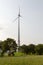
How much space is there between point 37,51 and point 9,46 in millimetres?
15814

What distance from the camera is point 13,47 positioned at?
10294cm

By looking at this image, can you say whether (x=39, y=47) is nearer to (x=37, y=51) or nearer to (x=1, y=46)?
(x=37, y=51)

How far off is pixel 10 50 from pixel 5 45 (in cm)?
364

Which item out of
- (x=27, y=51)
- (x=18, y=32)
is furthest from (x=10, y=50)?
(x=18, y=32)

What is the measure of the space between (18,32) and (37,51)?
4577 centimetres

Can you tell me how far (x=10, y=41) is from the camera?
338 feet

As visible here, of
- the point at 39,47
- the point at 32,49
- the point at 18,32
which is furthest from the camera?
the point at 32,49

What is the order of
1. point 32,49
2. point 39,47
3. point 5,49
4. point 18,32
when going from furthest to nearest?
point 32,49 → point 39,47 → point 5,49 → point 18,32

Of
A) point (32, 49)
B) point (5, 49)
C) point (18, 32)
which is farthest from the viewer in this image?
point (32, 49)

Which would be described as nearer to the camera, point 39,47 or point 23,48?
point 39,47

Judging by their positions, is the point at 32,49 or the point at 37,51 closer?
the point at 37,51

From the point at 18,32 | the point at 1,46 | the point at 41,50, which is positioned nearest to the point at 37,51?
the point at 41,50

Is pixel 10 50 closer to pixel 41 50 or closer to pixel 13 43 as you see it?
pixel 13 43

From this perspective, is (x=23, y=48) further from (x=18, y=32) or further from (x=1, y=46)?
(x=18, y=32)
